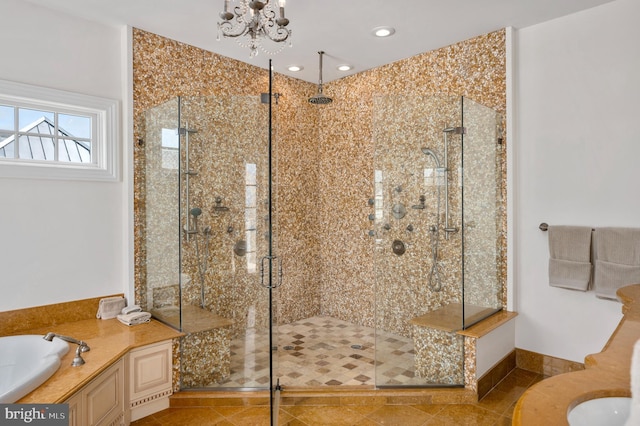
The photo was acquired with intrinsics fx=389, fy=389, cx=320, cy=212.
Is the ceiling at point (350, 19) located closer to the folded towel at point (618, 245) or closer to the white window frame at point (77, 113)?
the white window frame at point (77, 113)

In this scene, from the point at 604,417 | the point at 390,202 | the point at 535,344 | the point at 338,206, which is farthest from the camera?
the point at 338,206

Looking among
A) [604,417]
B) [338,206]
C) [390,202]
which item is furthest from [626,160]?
[338,206]

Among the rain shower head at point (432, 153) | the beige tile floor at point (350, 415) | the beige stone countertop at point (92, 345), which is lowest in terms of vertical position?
the beige tile floor at point (350, 415)

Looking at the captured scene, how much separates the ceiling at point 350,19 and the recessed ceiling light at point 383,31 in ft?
0.14

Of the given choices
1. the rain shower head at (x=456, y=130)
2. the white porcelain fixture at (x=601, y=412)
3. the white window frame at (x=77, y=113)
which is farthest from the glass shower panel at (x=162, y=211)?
the white porcelain fixture at (x=601, y=412)

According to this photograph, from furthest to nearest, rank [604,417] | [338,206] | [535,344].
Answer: [338,206] < [535,344] < [604,417]

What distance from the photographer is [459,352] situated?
2836mm

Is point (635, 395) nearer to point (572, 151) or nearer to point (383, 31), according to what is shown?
point (572, 151)

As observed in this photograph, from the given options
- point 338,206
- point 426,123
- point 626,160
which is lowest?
point 338,206

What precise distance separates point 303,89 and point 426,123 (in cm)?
203

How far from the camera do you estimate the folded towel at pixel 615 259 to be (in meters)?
2.60

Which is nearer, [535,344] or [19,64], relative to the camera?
[19,64]

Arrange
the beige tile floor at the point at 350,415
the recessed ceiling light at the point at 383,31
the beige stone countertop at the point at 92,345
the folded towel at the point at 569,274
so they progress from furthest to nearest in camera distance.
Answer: the recessed ceiling light at the point at 383,31, the folded towel at the point at 569,274, the beige tile floor at the point at 350,415, the beige stone countertop at the point at 92,345

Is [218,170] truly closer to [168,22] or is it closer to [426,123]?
[168,22]
